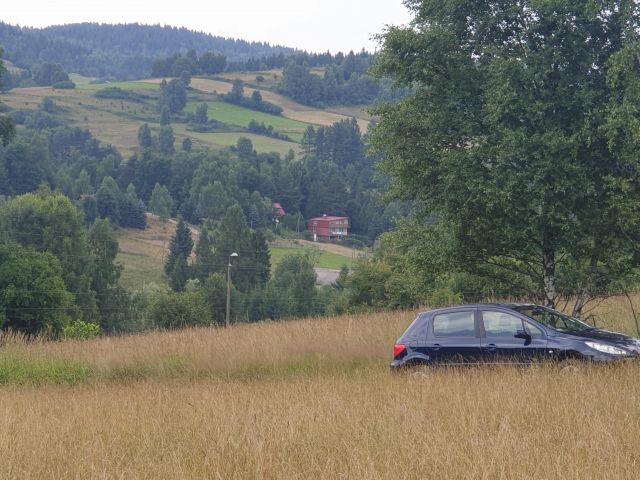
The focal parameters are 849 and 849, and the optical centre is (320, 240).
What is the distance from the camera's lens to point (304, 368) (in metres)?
17.3

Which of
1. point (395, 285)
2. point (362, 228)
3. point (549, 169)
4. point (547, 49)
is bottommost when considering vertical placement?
point (362, 228)

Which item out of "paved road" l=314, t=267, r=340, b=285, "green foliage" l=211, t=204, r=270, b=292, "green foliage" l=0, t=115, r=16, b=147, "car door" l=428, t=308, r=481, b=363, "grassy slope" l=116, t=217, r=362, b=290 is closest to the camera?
"car door" l=428, t=308, r=481, b=363

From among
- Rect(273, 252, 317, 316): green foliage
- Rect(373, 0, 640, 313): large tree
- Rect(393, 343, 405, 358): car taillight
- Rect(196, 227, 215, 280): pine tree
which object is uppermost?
Rect(373, 0, 640, 313): large tree

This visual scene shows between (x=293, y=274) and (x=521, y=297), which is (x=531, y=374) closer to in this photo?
(x=521, y=297)

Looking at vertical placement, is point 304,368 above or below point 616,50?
below

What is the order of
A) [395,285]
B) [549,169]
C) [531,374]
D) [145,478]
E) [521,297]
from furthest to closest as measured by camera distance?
1. [395,285]
2. [521,297]
3. [549,169]
4. [531,374]
5. [145,478]

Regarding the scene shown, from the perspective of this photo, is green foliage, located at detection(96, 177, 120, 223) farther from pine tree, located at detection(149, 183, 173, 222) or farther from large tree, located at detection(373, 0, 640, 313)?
large tree, located at detection(373, 0, 640, 313)

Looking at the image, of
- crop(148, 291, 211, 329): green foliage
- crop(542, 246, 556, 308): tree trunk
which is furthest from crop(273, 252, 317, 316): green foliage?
crop(542, 246, 556, 308): tree trunk

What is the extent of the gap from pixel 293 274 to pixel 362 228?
61.3 metres

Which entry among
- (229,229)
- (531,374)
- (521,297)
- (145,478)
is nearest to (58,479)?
(145,478)

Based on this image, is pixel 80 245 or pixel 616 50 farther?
pixel 80 245

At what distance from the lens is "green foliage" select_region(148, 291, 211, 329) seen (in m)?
70.1

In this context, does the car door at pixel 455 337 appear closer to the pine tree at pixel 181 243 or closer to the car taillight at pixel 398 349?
the car taillight at pixel 398 349

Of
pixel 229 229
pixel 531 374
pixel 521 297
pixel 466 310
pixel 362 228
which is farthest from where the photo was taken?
pixel 362 228
